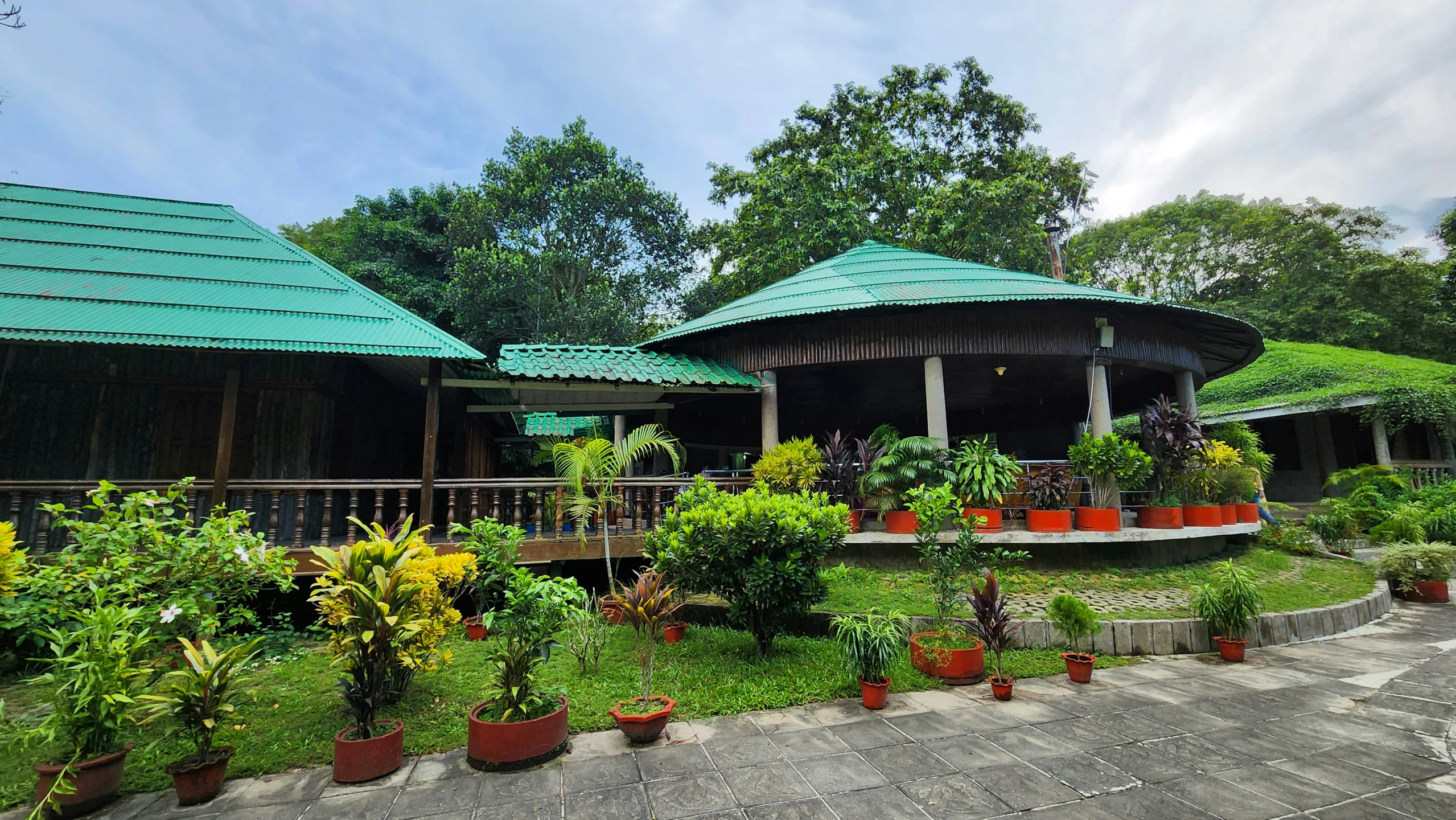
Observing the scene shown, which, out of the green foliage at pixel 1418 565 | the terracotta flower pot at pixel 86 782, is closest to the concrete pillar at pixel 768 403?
the terracotta flower pot at pixel 86 782

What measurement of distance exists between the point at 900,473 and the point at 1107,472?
9.29ft

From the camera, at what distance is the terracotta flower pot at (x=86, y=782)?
3150 mm

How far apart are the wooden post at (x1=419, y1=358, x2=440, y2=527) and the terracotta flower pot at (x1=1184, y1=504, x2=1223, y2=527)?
10394 millimetres

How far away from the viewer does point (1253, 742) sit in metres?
3.84

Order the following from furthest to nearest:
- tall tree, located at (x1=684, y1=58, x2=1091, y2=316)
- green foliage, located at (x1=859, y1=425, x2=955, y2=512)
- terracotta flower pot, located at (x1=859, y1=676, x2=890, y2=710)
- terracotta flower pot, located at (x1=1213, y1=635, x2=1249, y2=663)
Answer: tall tree, located at (x1=684, y1=58, x2=1091, y2=316), green foliage, located at (x1=859, y1=425, x2=955, y2=512), terracotta flower pot, located at (x1=1213, y1=635, x2=1249, y2=663), terracotta flower pot, located at (x1=859, y1=676, x2=890, y2=710)

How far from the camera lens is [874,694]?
4.36m

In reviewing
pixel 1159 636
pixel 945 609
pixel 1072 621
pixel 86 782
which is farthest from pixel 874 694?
pixel 86 782

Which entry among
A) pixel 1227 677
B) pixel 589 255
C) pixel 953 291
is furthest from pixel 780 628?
pixel 589 255

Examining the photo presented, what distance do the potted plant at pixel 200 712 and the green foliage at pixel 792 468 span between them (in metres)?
5.73

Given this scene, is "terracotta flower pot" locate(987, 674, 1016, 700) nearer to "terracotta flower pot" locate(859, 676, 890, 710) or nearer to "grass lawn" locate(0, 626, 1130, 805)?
"grass lawn" locate(0, 626, 1130, 805)

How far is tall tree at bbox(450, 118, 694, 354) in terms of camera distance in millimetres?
20453

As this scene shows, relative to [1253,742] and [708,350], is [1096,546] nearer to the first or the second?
[1253,742]

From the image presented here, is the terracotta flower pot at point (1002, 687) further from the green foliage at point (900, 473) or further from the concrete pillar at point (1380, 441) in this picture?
the concrete pillar at point (1380, 441)

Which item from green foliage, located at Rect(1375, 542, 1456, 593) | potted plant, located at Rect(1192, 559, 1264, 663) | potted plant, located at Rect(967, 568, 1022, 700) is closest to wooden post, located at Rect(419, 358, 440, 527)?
potted plant, located at Rect(967, 568, 1022, 700)
